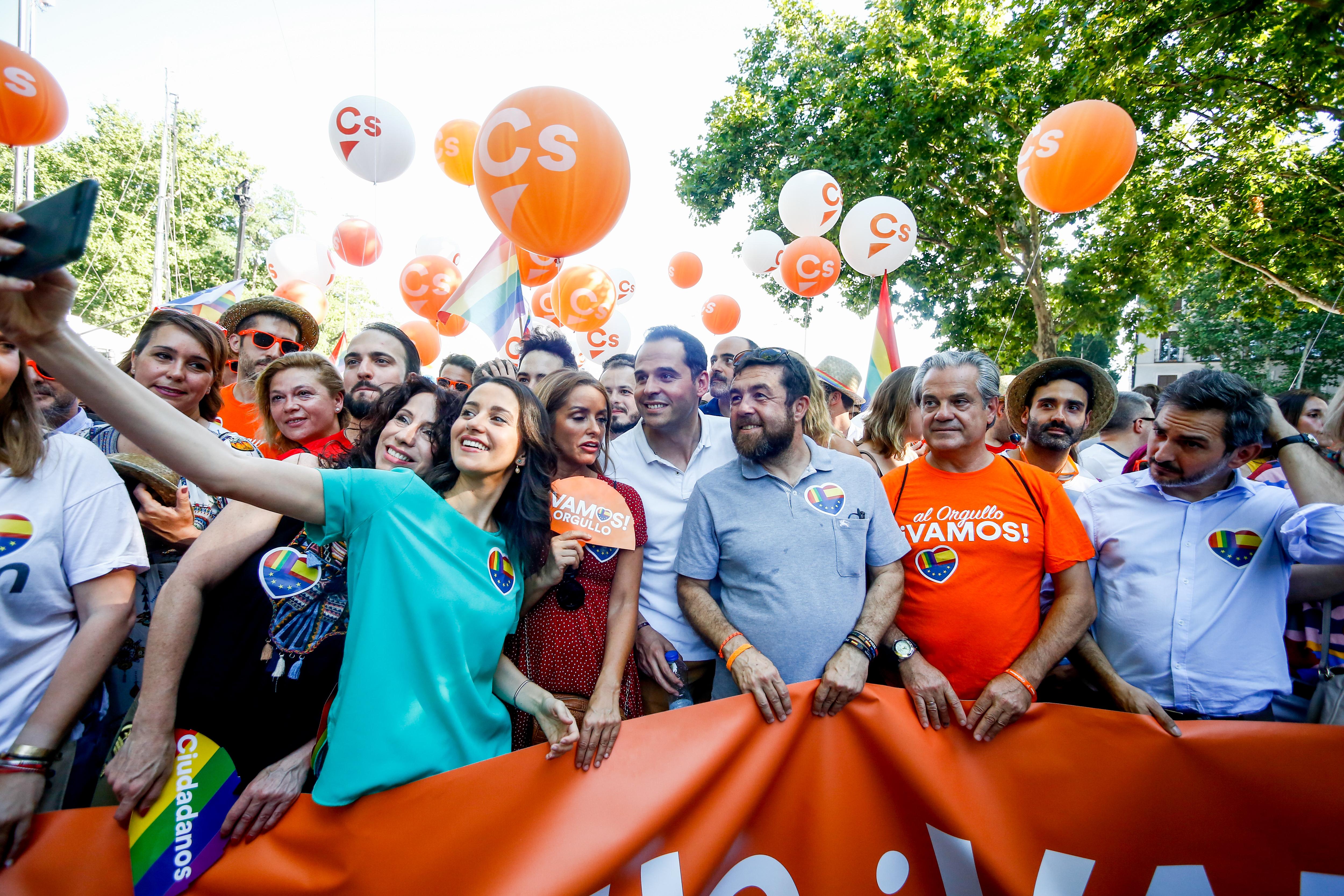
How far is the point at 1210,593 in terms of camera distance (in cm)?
237

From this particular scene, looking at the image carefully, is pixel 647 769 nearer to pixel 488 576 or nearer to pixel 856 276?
pixel 488 576

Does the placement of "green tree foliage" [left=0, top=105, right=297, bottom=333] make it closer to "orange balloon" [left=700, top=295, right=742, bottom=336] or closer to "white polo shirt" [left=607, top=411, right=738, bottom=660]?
"orange balloon" [left=700, top=295, right=742, bottom=336]

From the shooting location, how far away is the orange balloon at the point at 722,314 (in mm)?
12961

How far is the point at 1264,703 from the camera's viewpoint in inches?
89.8

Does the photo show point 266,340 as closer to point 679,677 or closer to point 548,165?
point 548,165

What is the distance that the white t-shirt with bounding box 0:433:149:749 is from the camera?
1714 millimetres

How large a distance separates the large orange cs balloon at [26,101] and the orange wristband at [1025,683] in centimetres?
1015

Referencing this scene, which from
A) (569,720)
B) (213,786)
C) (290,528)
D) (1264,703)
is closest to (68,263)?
(290,528)

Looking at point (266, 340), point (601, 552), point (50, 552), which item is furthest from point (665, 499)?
point (266, 340)

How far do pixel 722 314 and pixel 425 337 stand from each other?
18.7ft

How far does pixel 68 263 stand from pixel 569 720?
165cm

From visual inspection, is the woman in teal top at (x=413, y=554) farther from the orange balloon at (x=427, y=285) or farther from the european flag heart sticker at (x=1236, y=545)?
the orange balloon at (x=427, y=285)

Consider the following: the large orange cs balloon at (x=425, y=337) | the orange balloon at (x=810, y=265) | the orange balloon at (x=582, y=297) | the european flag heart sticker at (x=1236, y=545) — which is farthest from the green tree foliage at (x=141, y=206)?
the european flag heart sticker at (x=1236, y=545)

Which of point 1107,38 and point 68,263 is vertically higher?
point 1107,38
